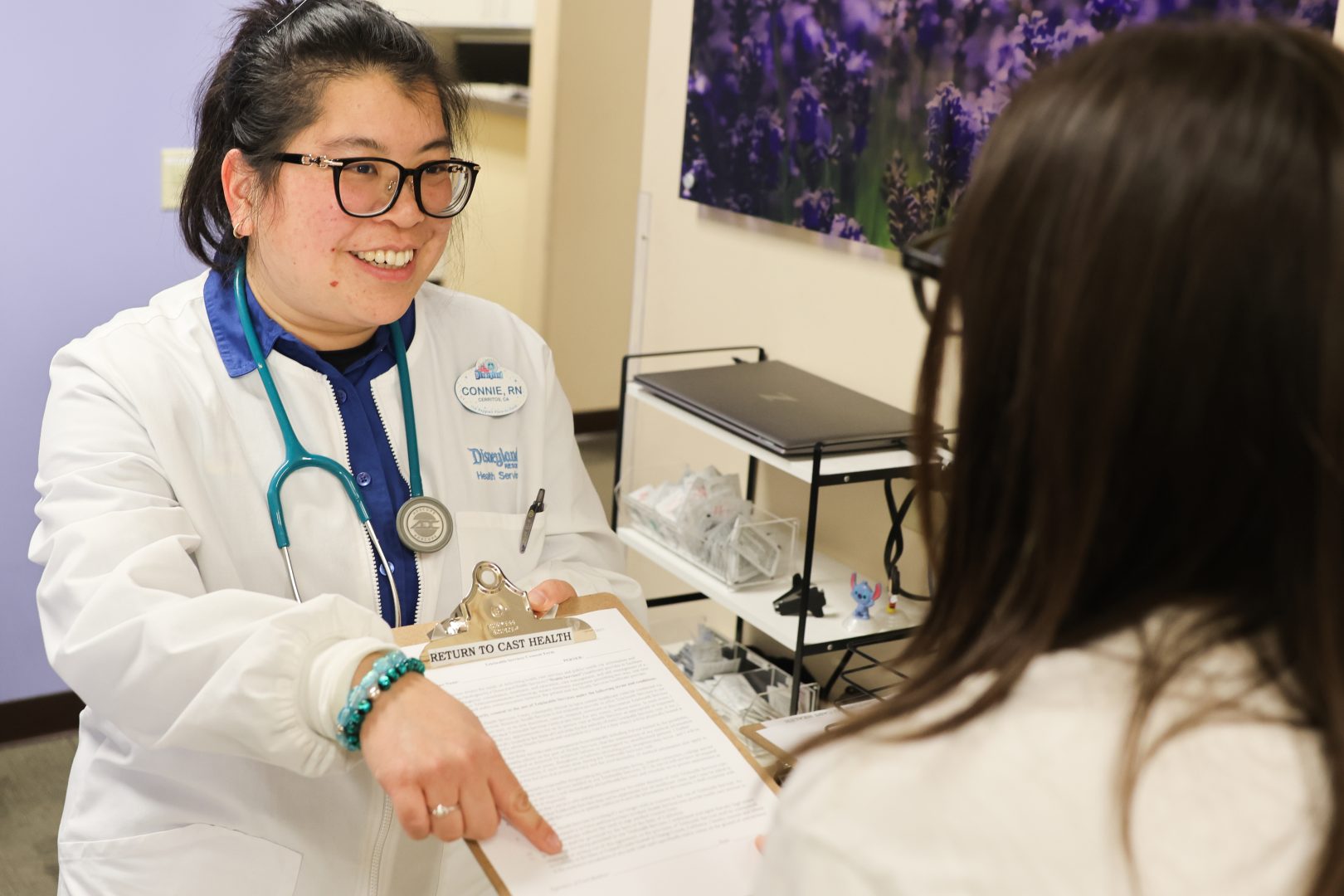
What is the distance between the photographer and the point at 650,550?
86.2 inches

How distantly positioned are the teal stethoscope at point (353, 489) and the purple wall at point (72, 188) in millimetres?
1151

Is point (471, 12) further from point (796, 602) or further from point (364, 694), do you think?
point (364, 694)

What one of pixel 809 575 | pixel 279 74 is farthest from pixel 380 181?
pixel 809 575

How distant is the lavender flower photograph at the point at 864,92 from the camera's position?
1.78 meters

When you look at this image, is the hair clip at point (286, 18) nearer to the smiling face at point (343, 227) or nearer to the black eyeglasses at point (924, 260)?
the smiling face at point (343, 227)

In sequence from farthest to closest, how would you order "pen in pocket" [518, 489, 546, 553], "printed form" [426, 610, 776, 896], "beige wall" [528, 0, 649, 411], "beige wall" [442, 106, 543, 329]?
"beige wall" [442, 106, 543, 329], "beige wall" [528, 0, 649, 411], "pen in pocket" [518, 489, 546, 553], "printed form" [426, 610, 776, 896]

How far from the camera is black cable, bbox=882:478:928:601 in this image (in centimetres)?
206

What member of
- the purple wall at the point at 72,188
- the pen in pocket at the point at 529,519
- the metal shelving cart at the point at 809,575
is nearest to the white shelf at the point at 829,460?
the metal shelving cart at the point at 809,575

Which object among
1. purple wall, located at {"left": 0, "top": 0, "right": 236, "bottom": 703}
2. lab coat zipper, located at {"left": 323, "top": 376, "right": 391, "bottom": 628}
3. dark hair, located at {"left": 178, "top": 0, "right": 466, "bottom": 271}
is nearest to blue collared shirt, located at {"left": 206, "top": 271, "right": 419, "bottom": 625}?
lab coat zipper, located at {"left": 323, "top": 376, "right": 391, "bottom": 628}

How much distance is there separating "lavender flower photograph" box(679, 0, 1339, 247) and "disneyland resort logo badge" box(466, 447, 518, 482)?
2.77 feet

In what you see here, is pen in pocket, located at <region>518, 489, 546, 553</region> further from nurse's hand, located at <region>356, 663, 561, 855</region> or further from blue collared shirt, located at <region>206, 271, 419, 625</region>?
nurse's hand, located at <region>356, 663, 561, 855</region>

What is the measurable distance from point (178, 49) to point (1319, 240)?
2.45 meters

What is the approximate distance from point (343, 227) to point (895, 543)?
1160 millimetres

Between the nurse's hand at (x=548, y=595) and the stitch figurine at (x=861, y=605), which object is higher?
the nurse's hand at (x=548, y=595)
